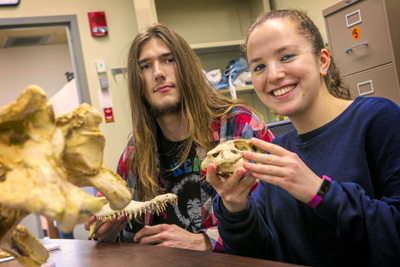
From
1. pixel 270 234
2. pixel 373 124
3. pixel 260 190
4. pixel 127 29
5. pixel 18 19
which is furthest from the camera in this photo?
pixel 127 29

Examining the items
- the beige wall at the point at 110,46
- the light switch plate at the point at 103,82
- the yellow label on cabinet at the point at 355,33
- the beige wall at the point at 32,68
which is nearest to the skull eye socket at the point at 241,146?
the yellow label on cabinet at the point at 355,33

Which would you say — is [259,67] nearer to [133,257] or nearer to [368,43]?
[133,257]

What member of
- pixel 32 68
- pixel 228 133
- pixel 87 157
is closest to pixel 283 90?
pixel 228 133

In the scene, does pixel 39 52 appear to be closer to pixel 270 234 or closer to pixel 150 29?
pixel 150 29

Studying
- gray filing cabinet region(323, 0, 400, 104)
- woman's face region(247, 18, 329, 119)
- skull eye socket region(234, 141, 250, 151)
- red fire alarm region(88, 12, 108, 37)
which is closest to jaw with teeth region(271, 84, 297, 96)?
woman's face region(247, 18, 329, 119)

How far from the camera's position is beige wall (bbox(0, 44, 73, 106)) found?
19.3ft

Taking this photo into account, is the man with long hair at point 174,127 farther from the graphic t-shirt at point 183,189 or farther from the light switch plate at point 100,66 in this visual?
the light switch plate at point 100,66

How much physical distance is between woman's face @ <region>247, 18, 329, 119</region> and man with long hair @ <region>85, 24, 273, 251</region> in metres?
0.42

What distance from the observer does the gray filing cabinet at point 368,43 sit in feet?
6.72

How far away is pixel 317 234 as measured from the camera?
3.29 ft

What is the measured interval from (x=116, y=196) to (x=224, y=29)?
3588mm

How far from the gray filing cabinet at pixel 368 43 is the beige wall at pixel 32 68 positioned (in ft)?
16.3

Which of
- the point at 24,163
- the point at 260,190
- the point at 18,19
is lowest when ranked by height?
the point at 260,190

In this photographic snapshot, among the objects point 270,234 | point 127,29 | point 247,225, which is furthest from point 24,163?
point 127,29
